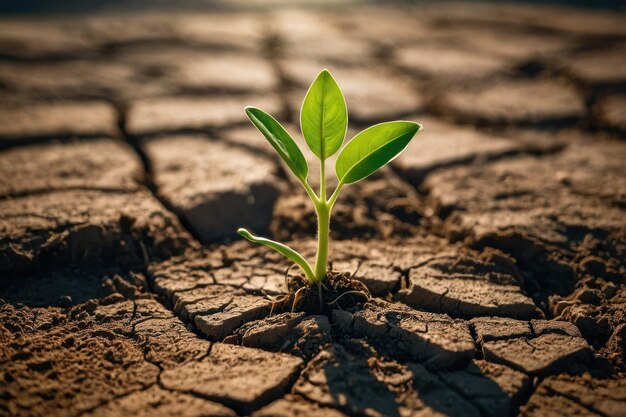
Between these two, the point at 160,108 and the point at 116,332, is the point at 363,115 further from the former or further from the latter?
the point at 116,332

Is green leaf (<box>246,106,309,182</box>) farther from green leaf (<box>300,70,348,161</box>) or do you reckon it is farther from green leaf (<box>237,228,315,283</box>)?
green leaf (<box>237,228,315,283</box>)

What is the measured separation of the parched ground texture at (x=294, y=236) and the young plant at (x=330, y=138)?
29cm

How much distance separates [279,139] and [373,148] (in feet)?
0.71

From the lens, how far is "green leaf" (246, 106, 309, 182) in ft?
3.78

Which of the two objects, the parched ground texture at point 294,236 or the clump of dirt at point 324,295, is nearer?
the parched ground texture at point 294,236

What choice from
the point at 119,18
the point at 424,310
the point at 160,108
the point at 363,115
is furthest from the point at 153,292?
the point at 119,18

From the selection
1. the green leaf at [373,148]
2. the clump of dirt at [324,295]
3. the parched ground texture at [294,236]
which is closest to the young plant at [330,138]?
the green leaf at [373,148]

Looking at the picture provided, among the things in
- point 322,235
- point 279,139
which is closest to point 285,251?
point 322,235

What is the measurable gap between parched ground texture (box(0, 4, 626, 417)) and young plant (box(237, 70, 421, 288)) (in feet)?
0.97

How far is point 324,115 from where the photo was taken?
1.16 meters

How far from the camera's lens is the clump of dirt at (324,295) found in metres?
1.25

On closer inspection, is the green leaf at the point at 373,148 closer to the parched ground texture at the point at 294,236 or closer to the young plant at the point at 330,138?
the young plant at the point at 330,138

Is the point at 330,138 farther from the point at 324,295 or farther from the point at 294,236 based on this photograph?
the point at 294,236

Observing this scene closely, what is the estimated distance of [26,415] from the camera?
3.22 ft
